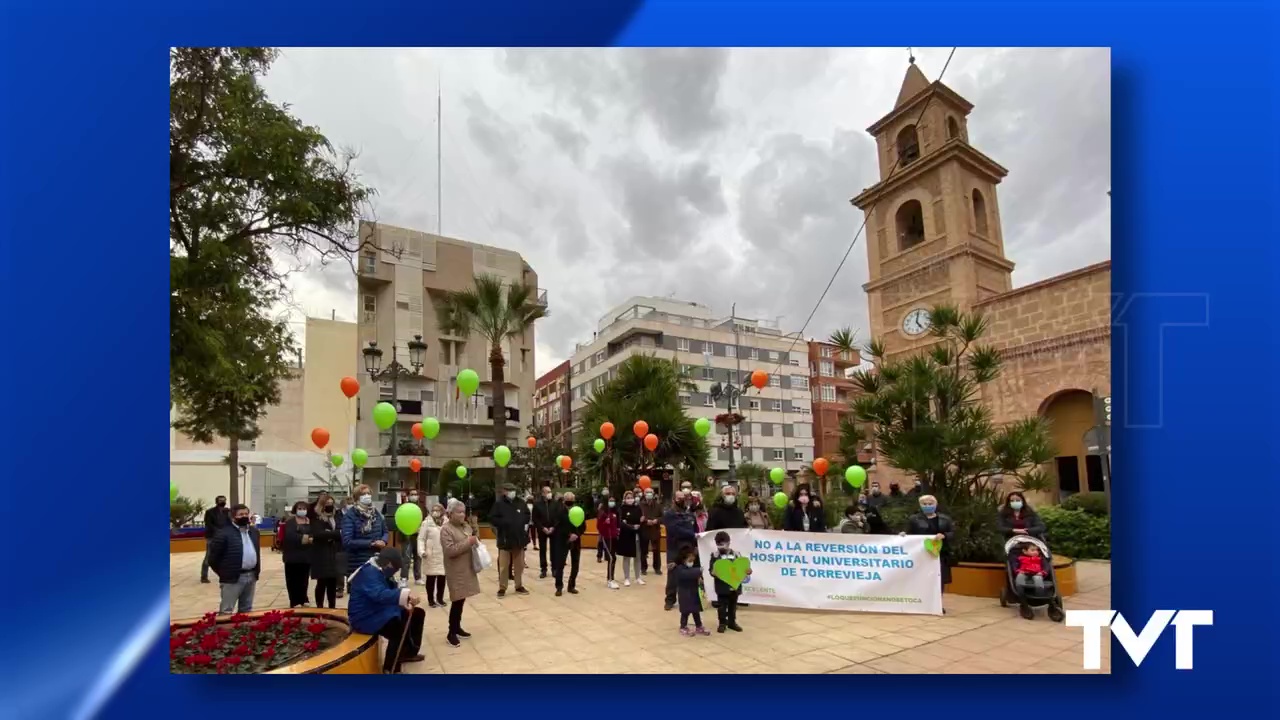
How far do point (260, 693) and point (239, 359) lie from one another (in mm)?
1965

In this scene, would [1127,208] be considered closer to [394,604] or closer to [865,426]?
[865,426]

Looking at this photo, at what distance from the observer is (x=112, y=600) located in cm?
351

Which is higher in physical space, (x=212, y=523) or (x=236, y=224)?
(x=236, y=224)

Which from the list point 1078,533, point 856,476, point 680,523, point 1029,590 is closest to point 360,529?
point 680,523

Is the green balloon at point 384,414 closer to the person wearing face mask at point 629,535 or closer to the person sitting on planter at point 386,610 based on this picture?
the person sitting on planter at point 386,610

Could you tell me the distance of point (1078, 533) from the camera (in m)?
4.06

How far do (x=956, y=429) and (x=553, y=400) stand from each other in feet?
11.7

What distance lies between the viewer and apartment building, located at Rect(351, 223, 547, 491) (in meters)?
4.11

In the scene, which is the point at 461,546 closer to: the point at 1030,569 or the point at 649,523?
the point at 649,523

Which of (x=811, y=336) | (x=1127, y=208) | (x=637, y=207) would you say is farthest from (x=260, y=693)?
(x=1127, y=208)

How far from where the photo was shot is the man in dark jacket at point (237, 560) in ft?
13.3

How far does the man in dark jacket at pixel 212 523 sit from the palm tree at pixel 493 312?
5.78 feet

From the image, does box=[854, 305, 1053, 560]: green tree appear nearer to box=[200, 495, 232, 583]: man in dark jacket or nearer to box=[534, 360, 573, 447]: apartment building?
box=[534, 360, 573, 447]: apartment building

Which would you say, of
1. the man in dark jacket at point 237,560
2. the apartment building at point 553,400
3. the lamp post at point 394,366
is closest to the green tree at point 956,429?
the apartment building at point 553,400
